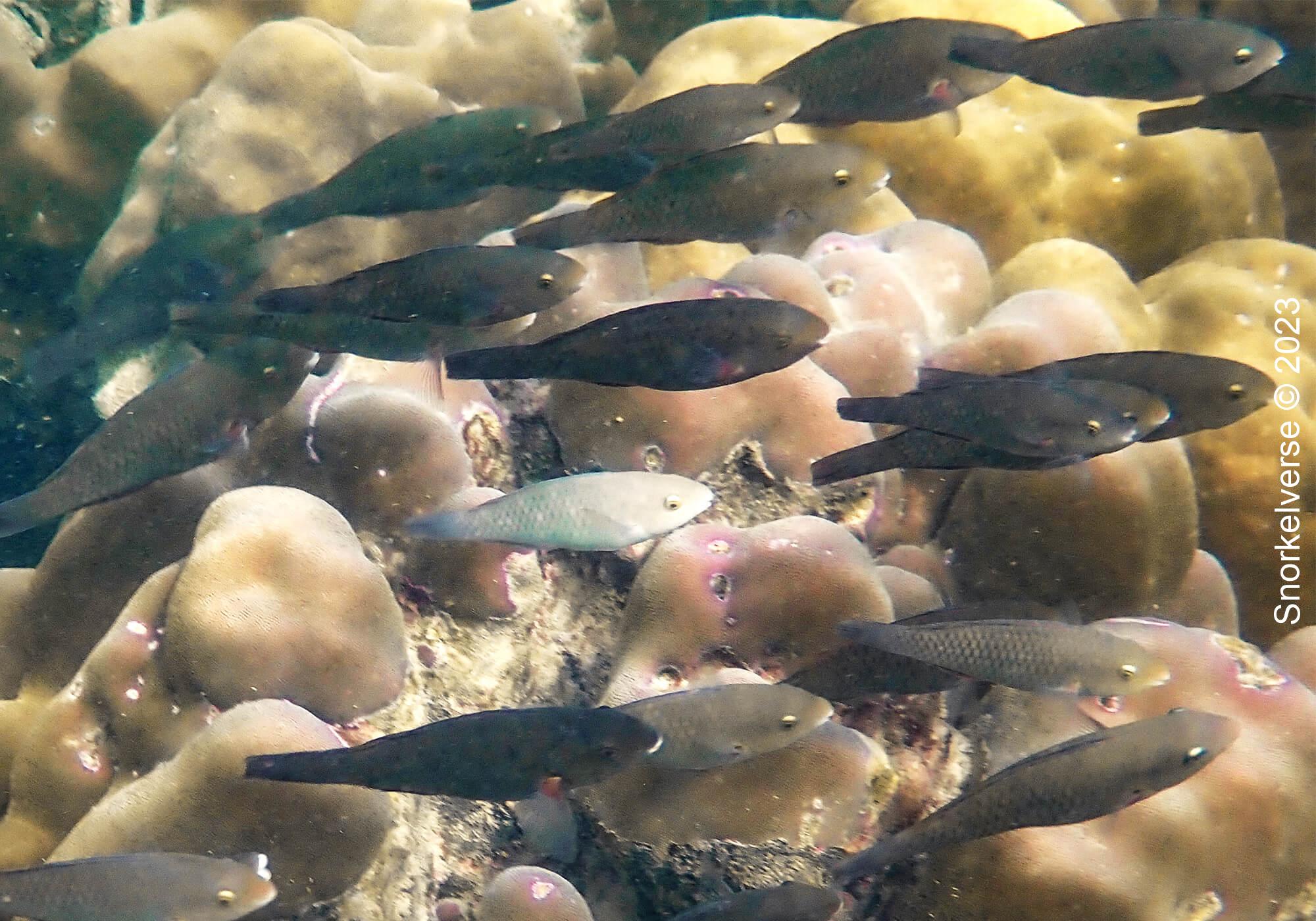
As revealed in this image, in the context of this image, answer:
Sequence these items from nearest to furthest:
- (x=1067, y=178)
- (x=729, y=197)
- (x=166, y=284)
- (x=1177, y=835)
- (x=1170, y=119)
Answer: (x=1177, y=835), (x=729, y=197), (x=1170, y=119), (x=166, y=284), (x=1067, y=178)

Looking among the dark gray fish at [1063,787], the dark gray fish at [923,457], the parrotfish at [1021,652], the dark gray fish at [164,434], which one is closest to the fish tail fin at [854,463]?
the dark gray fish at [923,457]

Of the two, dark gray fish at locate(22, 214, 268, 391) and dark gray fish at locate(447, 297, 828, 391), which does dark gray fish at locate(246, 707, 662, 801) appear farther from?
dark gray fish at locate(22, 214, 268, 391)

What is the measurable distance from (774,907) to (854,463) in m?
1.29

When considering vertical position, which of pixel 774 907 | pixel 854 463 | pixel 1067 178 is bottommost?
pixel 774 907

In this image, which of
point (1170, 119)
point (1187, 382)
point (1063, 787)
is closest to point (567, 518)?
point (1063, 787)

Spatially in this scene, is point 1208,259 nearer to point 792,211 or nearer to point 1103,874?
point 792,211

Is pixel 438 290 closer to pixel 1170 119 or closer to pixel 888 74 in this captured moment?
pixel 888 74

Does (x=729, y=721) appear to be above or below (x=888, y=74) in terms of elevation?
below

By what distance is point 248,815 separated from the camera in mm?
2287

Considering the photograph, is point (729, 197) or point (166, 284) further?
point (166, 284)

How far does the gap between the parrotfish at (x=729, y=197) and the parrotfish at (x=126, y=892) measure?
2.12 meters

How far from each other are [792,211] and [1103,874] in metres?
2.27

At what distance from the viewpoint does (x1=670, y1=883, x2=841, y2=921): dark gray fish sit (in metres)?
2.07

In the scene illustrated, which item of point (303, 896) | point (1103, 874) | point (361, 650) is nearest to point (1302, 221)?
point (1103, 874)
